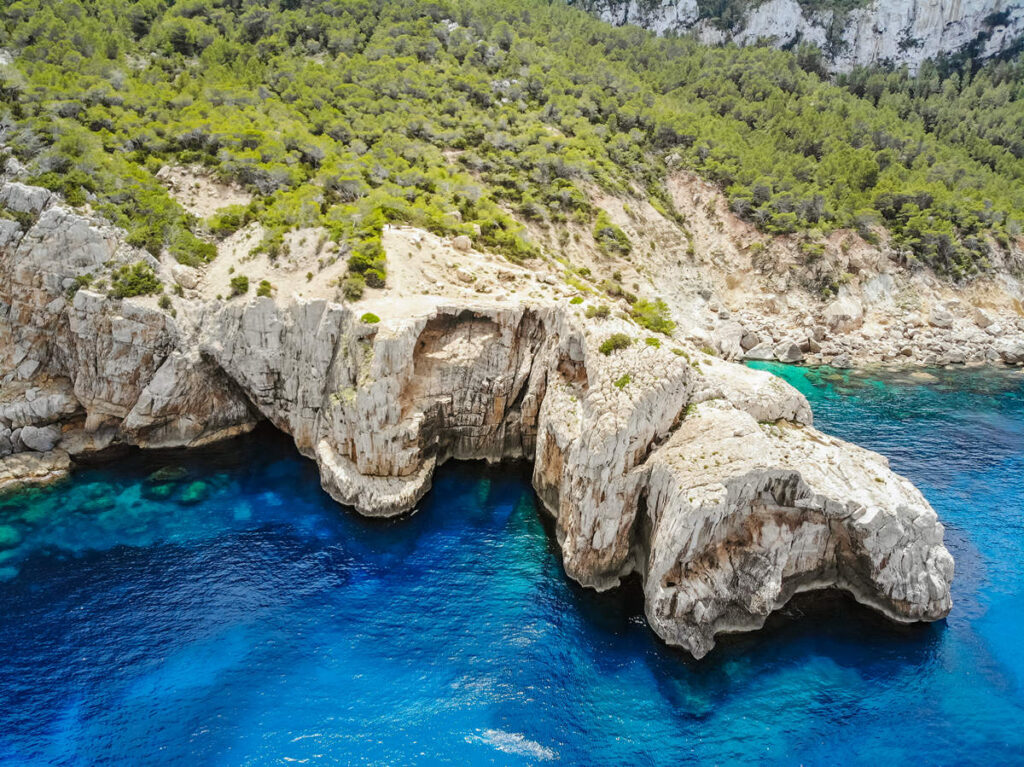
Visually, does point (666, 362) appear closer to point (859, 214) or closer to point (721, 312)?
point (721, 312)

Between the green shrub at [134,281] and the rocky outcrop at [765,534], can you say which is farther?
the green shrub at [134,281]

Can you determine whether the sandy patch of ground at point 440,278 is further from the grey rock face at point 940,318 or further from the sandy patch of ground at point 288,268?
the grey rock face at point 940,318

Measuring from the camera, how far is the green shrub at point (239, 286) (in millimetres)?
42125

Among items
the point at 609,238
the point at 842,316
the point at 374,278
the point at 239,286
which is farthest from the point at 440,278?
the point at 842,316

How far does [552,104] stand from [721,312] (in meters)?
41.3

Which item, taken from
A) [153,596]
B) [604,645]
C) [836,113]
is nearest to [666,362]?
[604,645]

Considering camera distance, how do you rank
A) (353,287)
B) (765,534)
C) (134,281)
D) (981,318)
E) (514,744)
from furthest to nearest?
(981,318)
(134,281)
(353,287)
(765,534)
(514,744)

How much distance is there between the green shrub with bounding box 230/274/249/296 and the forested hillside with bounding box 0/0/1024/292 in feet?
12.2

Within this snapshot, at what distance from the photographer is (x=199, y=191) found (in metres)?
52.9

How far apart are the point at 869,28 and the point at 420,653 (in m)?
160

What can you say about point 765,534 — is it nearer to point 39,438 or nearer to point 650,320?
point 650,320

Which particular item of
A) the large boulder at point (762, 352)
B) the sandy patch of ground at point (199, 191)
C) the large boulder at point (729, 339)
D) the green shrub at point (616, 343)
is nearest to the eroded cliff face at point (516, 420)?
the green shrub at point (616, 343)

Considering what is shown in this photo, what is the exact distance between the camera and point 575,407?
33938 millimetres

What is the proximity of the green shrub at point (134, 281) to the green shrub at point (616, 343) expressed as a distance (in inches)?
1323
